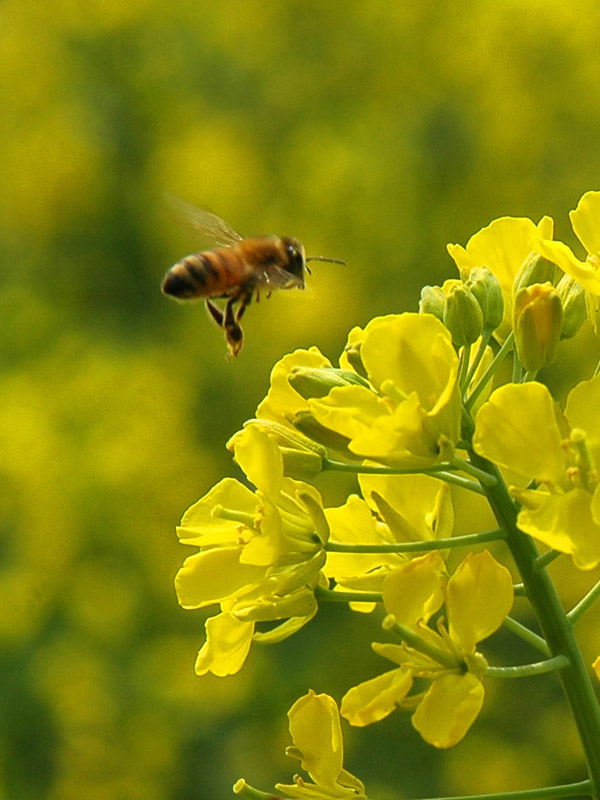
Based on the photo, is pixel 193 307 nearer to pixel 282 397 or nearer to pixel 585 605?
pixel 282 397

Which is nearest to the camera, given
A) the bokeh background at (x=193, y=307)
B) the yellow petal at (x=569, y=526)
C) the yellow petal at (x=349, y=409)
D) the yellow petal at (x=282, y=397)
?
the yellow petal at (x=569, y=526)

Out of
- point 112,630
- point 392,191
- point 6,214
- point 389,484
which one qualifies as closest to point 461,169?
point 392,191

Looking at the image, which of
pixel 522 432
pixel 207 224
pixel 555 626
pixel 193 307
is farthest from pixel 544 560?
pixel 193 307

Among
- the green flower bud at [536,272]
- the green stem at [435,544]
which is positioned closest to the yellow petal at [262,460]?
the green stem at [435,544]

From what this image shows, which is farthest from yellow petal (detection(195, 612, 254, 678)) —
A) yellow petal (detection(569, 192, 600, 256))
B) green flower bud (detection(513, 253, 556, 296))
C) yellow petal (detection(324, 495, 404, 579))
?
yellow petal (detection(569, 192, 600, 256))

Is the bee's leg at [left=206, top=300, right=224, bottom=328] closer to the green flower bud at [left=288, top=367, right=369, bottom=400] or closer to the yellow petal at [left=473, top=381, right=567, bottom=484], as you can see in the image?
the green flower bud at [left=288, top=367, right=369, bottom=400]

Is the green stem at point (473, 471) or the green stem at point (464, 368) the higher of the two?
the green stem at point (464, 368)

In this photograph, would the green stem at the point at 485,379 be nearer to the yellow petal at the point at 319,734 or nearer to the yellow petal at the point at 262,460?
the yellow petal at the point at 262,460
